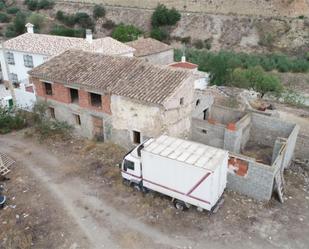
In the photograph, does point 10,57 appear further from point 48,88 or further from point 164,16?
point 164,16

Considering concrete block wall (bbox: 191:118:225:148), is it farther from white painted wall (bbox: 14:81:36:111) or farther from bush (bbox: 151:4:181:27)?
bush (bbox: 151:4:181:27)

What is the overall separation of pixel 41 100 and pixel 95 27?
46.9 metres

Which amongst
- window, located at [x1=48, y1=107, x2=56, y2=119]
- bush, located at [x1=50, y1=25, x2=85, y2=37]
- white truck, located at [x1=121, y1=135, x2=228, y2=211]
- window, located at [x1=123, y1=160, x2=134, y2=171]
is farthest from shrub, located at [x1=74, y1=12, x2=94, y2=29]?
white truck, located at [x1=121, y1=135, x2=228, y2=211]

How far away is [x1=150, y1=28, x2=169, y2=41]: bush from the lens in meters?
61.7

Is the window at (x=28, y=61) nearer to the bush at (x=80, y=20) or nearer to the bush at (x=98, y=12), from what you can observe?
the bush at (x=80, y=20)

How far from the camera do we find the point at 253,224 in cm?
1598

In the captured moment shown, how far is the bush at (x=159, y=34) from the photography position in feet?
202

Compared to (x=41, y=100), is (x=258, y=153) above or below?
below

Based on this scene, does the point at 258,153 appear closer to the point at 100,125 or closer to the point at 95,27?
the point at 100,125

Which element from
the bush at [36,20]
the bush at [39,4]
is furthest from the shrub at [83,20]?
the bush at [39,4]

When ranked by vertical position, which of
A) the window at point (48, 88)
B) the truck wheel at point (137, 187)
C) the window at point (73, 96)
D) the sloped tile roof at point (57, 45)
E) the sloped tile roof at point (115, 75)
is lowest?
the truck wheel at point (137, 187)

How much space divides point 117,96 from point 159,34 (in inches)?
1731

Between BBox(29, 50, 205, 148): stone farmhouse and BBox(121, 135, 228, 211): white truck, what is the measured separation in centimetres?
273

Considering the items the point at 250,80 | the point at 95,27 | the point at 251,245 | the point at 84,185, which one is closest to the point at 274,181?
the point at 251,245
